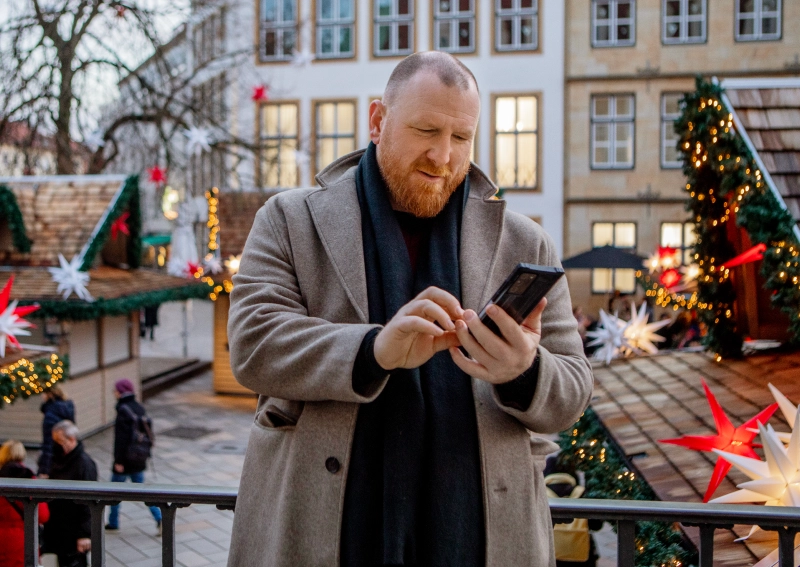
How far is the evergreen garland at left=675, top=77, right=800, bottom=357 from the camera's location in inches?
141

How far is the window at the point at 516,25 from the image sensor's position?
21891 millimetres

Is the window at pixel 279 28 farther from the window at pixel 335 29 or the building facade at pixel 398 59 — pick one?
the window at pixel 335 29

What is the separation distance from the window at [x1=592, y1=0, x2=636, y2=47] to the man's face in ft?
70.7

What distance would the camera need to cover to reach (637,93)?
21.5 meters

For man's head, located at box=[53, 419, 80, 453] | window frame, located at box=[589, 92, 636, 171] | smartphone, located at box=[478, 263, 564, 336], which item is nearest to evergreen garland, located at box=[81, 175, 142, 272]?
man's head, located at box=[53, 419, 80, 453]

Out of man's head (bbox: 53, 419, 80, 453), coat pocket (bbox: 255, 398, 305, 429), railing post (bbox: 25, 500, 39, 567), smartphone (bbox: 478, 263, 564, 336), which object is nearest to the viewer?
smartphone (bbox: 478, 263, 564, 336)

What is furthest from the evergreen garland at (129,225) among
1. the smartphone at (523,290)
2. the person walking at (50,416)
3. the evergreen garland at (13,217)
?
the smartphone at (523,290)

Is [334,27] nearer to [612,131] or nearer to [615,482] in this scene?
[612,131]

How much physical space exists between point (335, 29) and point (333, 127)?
9.20 ft

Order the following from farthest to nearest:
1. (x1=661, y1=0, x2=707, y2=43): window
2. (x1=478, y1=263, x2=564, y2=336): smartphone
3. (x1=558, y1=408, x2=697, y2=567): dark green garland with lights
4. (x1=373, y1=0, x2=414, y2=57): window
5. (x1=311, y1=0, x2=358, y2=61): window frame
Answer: (x1=311, y1=0, x2=358, y2=61): window frame → (x1=373, y1=0, x2=414, y2=57): window → (x1=661, y1=0, x2=707, y2=43): window → (x1=558, y1=408, x2=697, y2=567): dark green garland with lights → (x1=478, y1=263, x2=564, y2=336): smartphone

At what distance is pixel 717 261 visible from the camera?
5.34 meters

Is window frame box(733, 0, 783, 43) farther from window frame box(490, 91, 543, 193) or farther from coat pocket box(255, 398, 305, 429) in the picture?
coat pocket box(255, 398, 305, 429)

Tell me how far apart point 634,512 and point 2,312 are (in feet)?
14.8

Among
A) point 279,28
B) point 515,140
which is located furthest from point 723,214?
point 279,28
